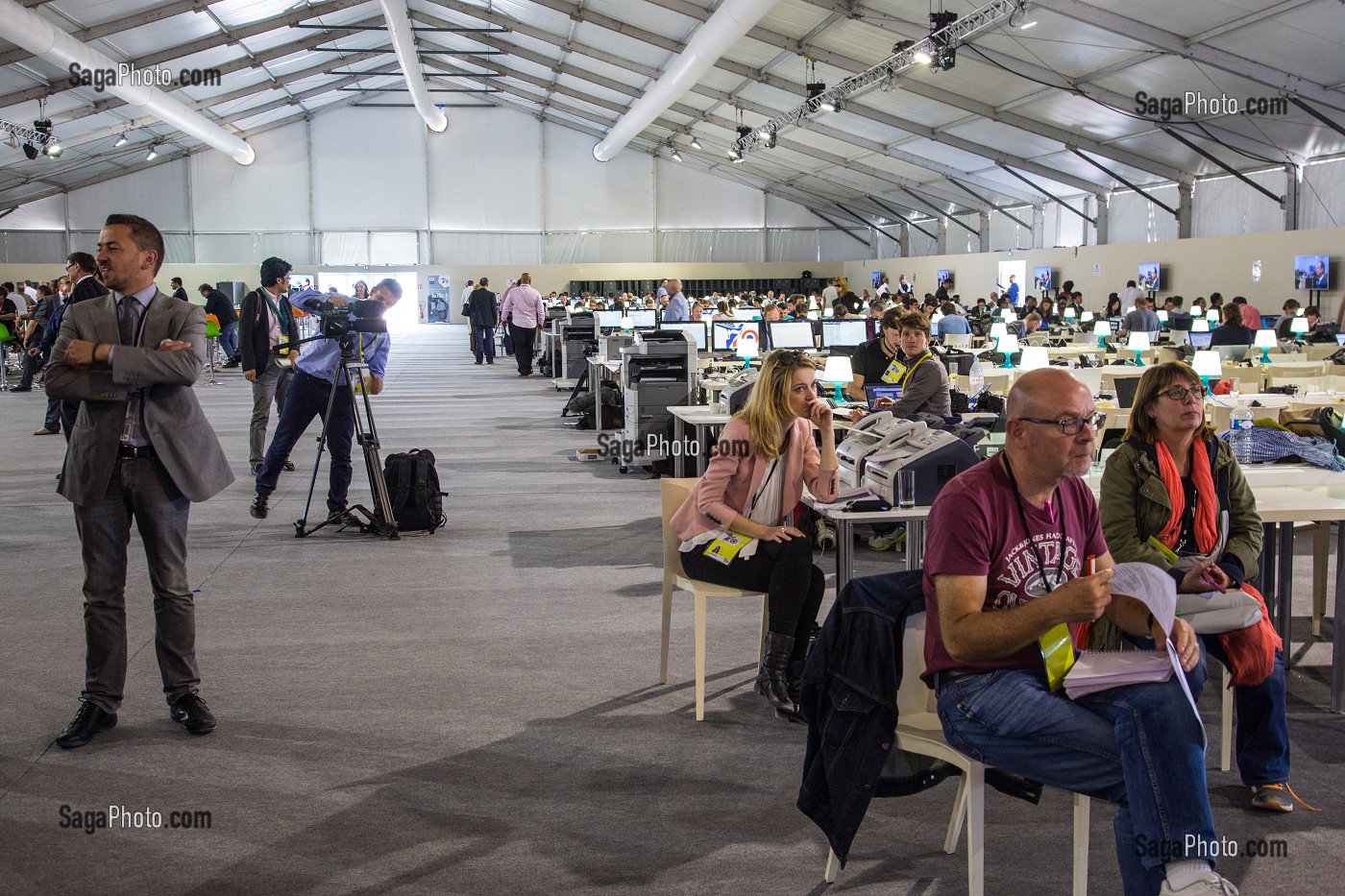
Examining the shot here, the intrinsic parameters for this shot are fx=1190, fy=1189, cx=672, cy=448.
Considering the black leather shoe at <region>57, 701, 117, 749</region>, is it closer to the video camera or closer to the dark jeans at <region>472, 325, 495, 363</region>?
the video camera

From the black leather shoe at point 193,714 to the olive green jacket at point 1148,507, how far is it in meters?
2.65

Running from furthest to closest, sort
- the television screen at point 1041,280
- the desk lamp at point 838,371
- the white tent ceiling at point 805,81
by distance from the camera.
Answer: the television screen at point 1041,280, the white tent ceiling at point 805,81, the desk lamp at point 838,371

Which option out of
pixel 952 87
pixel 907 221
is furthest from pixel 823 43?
pixel 907 221

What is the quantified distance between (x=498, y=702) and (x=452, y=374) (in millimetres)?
15594

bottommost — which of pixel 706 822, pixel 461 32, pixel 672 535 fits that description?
pixel 706 822

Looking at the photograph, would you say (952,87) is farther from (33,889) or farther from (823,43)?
(33,889)

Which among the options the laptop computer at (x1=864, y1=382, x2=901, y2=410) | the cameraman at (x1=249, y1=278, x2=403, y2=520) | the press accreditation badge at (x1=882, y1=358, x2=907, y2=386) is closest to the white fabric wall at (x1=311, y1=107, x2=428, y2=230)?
A: the cameraman at (x1=249, y1=278, x2=403, y2=520)

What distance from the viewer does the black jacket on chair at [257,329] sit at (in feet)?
24.2

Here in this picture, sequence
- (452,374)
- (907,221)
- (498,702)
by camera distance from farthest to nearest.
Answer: (907,221), (452,374), (498,702)

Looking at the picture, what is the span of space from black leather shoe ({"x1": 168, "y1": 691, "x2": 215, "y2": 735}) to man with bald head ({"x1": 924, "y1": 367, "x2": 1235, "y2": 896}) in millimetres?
2281

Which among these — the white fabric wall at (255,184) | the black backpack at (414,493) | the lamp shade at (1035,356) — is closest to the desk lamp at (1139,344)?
the lamp shade at (1035,356)

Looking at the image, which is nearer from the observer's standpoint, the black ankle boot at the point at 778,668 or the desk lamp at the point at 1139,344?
the black ankle boot at the point at 778,668

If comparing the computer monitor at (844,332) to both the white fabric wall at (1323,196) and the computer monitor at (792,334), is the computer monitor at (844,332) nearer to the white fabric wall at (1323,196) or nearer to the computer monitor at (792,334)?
the computer monitor at (792,334)

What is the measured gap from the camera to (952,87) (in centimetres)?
1823
